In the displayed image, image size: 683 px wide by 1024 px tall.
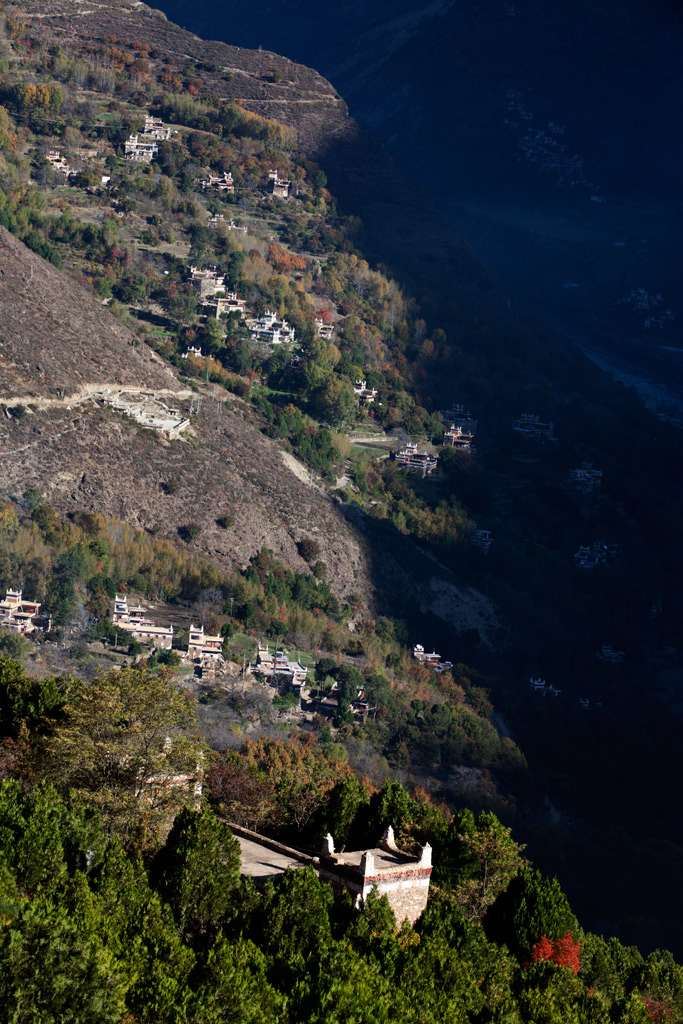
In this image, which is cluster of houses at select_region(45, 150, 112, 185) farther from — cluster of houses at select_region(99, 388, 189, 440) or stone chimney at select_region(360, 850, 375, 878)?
stone chimney at select_region(360, 850, 375, 878)

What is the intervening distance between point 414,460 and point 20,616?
161ft

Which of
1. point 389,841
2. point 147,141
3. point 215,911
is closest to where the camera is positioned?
point 215,911

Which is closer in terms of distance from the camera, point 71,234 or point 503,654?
point 503,654

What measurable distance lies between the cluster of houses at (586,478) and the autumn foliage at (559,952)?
308 feet

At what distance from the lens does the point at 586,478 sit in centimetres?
12850

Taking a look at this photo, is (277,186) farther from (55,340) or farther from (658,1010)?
(658,1010)

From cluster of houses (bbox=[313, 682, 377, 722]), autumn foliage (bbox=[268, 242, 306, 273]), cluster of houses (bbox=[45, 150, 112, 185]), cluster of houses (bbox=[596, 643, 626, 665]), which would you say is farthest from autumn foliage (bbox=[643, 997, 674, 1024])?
autumn foliage (bbox=[268, 242, 306, 273])

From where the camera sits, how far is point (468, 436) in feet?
419

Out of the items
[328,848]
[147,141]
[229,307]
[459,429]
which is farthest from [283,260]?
[328,848]

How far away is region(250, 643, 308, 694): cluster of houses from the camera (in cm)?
7975

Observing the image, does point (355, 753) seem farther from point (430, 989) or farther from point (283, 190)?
point (283, 190)

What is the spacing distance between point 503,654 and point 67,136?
61135 millimetres

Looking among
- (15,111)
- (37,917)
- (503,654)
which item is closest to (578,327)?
(15,111)

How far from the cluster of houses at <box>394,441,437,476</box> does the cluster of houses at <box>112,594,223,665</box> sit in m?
40.1
